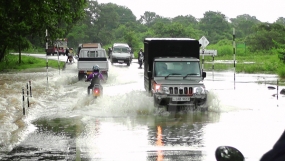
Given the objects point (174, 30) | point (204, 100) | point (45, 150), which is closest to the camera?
point (45, 150)

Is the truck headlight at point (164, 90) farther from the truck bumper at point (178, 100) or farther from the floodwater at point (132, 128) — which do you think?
the floodwater at point (132, 128)

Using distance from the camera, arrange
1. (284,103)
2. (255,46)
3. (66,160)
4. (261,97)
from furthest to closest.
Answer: (255,46), (261,97), (284,103), (66,160)

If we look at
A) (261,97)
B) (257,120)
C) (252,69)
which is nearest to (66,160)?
(257,120)

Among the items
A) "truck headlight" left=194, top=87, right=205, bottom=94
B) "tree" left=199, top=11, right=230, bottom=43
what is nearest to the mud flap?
"truck headlight" left=194, top=87, right=205, bottom=94

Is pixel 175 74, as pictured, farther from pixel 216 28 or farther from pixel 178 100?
pixel 216 28

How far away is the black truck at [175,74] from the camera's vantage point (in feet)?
51.5

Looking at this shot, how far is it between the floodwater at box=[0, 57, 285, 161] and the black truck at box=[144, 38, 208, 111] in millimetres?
406

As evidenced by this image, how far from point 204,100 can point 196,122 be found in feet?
5.88

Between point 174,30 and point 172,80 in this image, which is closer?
point 172,80

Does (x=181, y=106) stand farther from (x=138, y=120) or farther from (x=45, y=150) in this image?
(x=45, y=150)

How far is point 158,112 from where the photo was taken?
627 inches


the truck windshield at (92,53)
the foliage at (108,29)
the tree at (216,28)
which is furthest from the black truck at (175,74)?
the tree at (216,28)

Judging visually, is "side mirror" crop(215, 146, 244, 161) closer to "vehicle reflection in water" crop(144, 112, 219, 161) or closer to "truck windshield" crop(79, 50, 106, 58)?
"vehicle reflection in water" crop(144, 112, 219, 161)

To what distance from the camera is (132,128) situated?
13.2 metres
